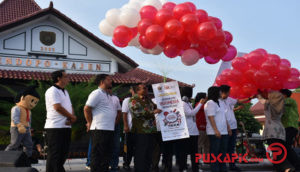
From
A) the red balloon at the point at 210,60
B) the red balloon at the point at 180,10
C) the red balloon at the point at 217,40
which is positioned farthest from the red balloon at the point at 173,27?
the red balloon at the point at 210,60

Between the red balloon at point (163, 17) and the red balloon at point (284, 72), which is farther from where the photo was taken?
the red balloon at point (284, 72)

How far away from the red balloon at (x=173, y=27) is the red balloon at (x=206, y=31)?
33cm

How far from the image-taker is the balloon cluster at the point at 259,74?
6328 mm

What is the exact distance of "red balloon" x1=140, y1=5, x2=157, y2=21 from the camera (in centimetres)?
616

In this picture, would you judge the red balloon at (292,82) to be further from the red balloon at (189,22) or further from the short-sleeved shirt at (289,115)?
the red balloon at (189,22)

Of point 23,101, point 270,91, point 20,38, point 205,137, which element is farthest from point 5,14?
point 270,91

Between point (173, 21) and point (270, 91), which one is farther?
point (270, 91)

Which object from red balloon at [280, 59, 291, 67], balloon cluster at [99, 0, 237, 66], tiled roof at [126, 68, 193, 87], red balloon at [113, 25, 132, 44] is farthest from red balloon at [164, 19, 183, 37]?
tiled roof at [126, 68, 193, 87]

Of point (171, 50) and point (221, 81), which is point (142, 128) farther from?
point (221, 81)

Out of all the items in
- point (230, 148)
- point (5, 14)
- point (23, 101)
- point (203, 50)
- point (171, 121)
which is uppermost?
point (5, 14)

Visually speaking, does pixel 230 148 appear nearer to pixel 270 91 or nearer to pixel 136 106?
pixel 270 91

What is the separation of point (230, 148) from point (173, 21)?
3.18 metres

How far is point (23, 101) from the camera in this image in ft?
21.3

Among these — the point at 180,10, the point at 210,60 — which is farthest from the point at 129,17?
the point at 210,60
